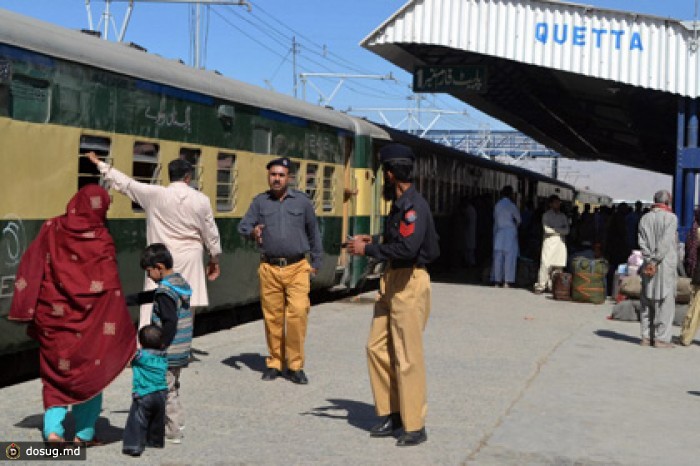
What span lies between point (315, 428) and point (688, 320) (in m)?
6.64

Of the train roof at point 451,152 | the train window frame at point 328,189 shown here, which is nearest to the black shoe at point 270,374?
the train window frame at point 328,189

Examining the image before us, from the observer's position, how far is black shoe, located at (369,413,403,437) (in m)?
6.73

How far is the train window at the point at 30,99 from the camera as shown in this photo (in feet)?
25.3

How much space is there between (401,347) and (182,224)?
253cm

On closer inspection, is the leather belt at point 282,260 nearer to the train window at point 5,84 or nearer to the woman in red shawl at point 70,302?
the train window at point 5,84

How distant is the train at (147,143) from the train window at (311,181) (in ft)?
0.05

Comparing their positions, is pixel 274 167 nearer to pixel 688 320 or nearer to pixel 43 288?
pixel 43 288

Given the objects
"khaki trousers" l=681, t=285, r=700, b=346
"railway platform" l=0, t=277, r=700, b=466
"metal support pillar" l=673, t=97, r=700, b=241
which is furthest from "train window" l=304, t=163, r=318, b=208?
"metal support pillar" l=673, t=97, r=700, b=241

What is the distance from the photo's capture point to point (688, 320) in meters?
12.2

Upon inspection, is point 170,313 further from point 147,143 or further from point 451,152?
point 451,152

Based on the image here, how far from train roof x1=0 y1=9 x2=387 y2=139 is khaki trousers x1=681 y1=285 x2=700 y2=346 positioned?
5.35m

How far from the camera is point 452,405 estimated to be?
7.91 meters

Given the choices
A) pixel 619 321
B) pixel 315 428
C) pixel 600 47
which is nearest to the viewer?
pixel 315 428

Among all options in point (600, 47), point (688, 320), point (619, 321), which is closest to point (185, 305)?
point (688, 320)
